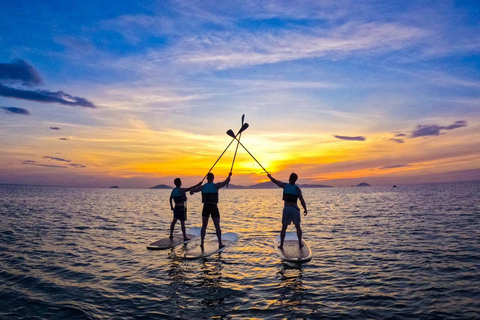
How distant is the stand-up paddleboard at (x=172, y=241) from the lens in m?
14.6

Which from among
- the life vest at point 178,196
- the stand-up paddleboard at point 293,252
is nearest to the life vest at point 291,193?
the stand-up paddleboard at point 293,252

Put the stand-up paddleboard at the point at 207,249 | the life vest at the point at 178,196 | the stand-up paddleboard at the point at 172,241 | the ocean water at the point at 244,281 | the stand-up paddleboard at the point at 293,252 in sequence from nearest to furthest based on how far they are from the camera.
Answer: the ocean water at the point at 244,281 → the stand-up paddleboard at the point at 293,252 → the stand-up paddleboard at the point at 207,249 → the stand-up paddleboard at the point at 172,241 → the life vest at the point at 178,196

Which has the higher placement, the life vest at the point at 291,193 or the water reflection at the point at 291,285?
the life vest at the point at 291,193

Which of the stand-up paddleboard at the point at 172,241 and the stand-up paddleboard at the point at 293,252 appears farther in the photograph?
the stand-up paddleboard at the point at 172,241

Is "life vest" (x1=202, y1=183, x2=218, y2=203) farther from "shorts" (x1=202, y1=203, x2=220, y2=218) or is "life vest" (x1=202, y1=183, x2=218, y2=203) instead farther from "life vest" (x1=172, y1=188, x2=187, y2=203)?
"life vest" (x1=172, y1=188, x2=187, y2=203)

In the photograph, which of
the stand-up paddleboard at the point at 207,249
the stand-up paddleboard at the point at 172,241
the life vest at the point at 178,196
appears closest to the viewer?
the stand-up paddleboard at the point at 207,249

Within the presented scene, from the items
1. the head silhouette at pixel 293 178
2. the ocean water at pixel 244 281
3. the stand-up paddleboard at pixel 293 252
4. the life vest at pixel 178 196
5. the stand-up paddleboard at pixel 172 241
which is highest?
the head silhouette at pixel 293 178

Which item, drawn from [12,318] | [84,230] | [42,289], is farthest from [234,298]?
[84,230]

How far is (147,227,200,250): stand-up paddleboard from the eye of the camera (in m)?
14.6

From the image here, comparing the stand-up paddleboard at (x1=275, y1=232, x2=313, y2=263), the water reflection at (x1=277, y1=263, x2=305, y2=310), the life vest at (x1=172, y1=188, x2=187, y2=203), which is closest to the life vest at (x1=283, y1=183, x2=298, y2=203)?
the stand-up paddleboard at (x1=275, y1=232, x2=313, y2=263)

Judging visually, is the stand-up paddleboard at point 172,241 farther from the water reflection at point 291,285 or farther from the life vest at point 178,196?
the water reflection at point 291,285

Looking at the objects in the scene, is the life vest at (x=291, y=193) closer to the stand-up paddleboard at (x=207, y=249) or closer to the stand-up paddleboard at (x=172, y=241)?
the stand-up paddleboard at (x=207, y=249)

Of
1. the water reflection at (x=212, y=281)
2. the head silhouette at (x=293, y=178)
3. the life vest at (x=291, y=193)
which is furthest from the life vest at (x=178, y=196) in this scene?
the head silhouette at (x=293, y=178)

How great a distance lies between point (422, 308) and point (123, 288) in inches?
335
